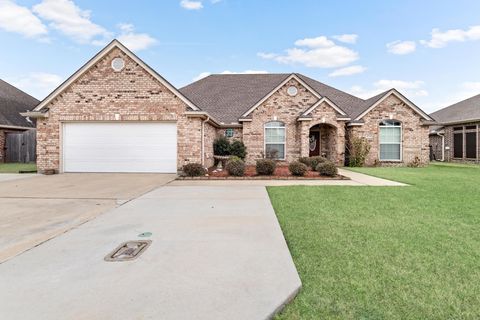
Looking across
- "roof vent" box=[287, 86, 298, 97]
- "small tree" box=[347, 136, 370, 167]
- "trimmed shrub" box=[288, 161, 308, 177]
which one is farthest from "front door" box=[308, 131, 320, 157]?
"trimmed shrub" box=[288, 161, 308, 177]

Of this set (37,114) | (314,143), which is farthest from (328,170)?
(37,114)

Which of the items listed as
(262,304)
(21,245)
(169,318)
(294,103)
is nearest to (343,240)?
(262,304)

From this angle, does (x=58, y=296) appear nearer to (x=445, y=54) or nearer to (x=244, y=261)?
(x=244, y=261)

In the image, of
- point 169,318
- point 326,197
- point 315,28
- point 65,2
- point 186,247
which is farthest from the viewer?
point 315,28

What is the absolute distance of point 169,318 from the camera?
227 centimetres

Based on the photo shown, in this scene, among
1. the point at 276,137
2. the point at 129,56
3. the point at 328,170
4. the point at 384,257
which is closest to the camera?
the point at 384,257

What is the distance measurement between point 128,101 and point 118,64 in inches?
70.9

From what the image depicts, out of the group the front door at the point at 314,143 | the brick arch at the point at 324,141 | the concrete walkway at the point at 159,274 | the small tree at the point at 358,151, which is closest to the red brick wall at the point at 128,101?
the concrete walkway at the point at 159,274

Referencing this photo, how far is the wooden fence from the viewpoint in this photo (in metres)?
21.0

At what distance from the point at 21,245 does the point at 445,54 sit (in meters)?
23.6

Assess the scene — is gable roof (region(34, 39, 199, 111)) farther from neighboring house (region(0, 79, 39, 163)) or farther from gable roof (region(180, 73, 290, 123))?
neighboring house (region(0, 79, 39, 163))

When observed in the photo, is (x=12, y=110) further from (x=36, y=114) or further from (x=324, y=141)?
(x=324, y=141)

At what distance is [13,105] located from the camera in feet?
78.9

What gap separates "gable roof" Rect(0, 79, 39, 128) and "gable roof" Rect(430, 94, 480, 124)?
34.5m
